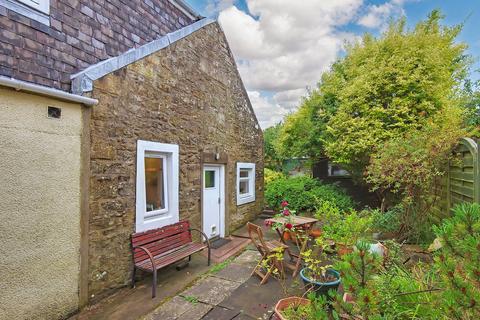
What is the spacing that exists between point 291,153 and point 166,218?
6815 millimetres

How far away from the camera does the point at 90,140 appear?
3.58 m

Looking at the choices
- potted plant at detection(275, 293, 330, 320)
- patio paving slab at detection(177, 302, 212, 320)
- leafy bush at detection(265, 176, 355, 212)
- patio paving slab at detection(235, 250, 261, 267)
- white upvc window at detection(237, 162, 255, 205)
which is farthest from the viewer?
leafy bush at detection(265, 176, 355, 212)

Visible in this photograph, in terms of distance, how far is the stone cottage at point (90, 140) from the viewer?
9.46 feet

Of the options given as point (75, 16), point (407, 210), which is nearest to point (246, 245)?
point (407, 210)

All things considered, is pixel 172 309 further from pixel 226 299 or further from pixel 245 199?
pixel 245 199

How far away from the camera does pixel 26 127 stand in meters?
2.91

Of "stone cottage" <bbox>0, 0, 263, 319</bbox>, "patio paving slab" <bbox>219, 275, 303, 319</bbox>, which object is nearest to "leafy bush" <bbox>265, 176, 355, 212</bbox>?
"stone cottage" <bbox>0, 0, 263, 319</bbox>

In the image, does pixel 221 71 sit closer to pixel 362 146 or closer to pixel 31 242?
pixel 362 146

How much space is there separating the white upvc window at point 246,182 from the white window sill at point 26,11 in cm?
567

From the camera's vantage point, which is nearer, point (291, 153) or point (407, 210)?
point (407, 210)

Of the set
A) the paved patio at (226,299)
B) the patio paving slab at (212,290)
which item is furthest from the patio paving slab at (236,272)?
the patio paving slab at (212,290)

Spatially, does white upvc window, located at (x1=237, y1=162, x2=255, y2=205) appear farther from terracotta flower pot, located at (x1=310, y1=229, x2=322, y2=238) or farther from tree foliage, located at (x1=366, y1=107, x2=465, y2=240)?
tree foliage, located at (x1=366, y1=107, x2=465, y2=240)

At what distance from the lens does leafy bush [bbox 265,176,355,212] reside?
27.3 feet

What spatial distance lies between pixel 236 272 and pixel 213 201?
7.38ft
